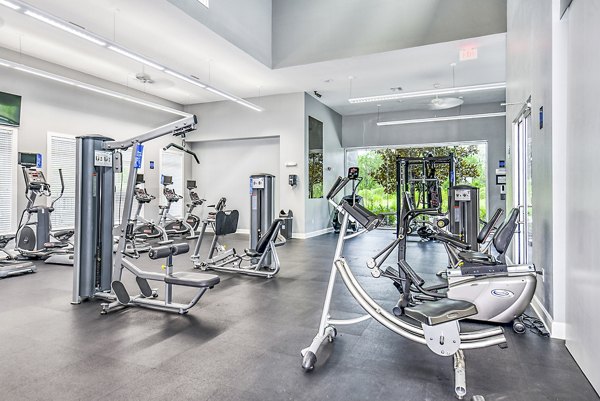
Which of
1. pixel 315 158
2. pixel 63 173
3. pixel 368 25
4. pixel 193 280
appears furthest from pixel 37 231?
pixel 368 25

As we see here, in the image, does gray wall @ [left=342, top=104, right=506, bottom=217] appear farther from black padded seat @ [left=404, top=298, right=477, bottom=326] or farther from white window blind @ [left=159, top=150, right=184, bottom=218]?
black padded seat @ [left=404, top=298, right=477, bottom=326]

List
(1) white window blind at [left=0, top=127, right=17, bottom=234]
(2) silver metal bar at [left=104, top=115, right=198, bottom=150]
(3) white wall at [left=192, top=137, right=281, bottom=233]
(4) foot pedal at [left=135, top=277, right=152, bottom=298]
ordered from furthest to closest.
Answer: (3) white wall at [left=192, top=137, right=281, bottom=233] < (1) white window blind at [left=0, top=127, right=17, bottom=234] < (4) foot pedal at [left=135, top=277, right=152, bottom=298] < (2) silver metal bar at [left=104, top=115, right=198, bottom=150]

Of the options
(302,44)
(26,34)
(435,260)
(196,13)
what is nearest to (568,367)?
(435,260)

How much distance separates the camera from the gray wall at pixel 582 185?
2.17 m

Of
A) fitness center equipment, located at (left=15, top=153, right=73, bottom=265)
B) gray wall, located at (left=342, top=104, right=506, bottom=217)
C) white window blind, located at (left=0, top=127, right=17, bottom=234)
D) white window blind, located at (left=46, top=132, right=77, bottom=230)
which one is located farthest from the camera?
gray wall, located at (left=342, top=104, right=506, bottom=217)

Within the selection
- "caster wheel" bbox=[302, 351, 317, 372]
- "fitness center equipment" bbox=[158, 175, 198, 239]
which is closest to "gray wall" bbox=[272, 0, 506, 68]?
"fitness center equipment" bbox=[158, 175, 198, 239]

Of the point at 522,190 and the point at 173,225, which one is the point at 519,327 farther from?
the point at 173,225

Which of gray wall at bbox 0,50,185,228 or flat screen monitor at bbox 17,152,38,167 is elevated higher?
gray wall at bbox 0,50,185,228

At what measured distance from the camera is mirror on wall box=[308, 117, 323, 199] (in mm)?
9875

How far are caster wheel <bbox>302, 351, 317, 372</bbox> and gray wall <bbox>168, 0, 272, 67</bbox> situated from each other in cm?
502

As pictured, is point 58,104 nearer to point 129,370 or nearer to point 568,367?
point 129,370

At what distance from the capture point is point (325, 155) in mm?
10711

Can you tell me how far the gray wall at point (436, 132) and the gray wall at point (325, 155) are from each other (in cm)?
60

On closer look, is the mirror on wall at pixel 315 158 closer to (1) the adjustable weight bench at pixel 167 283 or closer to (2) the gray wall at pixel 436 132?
(2) the gray wall at pixel 436 132
